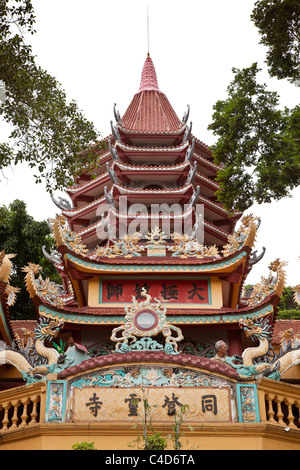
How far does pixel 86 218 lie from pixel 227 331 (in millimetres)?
8563

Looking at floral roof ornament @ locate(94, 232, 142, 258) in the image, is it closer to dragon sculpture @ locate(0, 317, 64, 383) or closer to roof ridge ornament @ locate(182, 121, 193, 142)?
dragon sculpture @ locate(0, 317, 64, 383)

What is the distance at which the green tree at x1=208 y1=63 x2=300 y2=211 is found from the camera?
35.0 ft

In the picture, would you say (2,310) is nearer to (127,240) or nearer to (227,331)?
(127,240)

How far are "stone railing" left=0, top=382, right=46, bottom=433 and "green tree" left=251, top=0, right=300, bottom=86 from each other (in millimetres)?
6501

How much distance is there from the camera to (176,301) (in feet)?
41.5

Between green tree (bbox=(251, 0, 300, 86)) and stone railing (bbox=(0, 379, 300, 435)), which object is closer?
stone railing (bbox=(0, 379, 300, 435))

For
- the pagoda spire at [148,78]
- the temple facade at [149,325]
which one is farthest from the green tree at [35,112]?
the pagoda spire at [148,78]

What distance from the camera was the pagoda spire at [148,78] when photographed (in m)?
23.2

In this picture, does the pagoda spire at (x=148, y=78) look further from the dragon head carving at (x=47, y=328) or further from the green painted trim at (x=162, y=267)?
the dragon head carving at (x=47, y=328)

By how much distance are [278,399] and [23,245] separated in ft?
67.8

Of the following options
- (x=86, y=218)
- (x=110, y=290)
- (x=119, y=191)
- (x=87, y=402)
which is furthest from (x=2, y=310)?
(x=86, y=218)

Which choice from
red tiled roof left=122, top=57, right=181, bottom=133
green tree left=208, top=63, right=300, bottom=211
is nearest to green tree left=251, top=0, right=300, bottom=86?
green tree left=208, top=63, right=300, bottom=211

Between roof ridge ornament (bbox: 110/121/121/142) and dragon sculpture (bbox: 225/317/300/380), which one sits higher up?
roof ridge ornament (bbox: 110/121/121/142)

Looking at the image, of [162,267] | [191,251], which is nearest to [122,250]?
[162,267]
